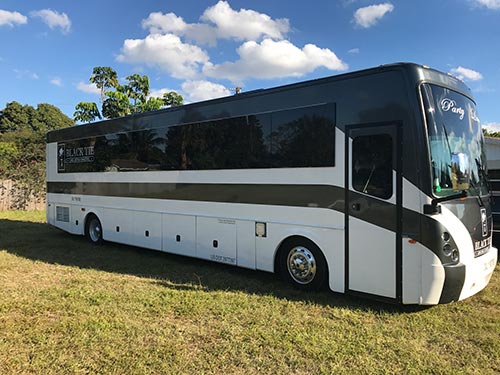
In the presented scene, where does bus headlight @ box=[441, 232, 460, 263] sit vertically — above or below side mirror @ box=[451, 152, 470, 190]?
below

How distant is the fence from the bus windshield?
19640 mm

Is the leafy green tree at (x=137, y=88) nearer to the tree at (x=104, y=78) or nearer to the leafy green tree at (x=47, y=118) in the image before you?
the tree at (x=104, y=78)

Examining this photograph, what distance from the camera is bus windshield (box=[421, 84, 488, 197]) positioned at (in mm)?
4836

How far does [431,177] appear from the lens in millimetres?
4746

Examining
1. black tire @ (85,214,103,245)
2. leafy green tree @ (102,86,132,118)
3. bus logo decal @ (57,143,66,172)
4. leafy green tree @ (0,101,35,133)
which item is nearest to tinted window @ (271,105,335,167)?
black tire @ (85,214,103,245)

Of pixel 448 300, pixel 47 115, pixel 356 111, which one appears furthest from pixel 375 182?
pixel 47 115

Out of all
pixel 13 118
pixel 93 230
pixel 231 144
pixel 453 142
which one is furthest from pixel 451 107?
pixel 13 118

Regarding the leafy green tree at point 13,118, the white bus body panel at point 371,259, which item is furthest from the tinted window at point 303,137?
the leafy green tree at point 13,118

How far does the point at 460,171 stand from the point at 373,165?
108cm

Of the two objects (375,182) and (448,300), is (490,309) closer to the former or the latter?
(448,300)

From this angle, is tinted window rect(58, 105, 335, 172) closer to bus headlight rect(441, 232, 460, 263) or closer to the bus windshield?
the bus windshield

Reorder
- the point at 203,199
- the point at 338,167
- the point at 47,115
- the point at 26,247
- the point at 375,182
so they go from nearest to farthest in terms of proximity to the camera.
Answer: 1. the point at 375,182
2. the point at 338,167
3. the point at 203,199
4. the point at 26,247
5. the point at 47,115

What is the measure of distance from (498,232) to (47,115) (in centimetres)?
4771

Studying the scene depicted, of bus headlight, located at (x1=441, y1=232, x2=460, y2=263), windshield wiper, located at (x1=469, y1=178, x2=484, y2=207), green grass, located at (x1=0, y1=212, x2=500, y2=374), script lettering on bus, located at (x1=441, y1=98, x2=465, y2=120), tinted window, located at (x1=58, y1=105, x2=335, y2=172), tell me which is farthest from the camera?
tinted window, located at (x1=58, y1=105, x2=335, y2=172)
